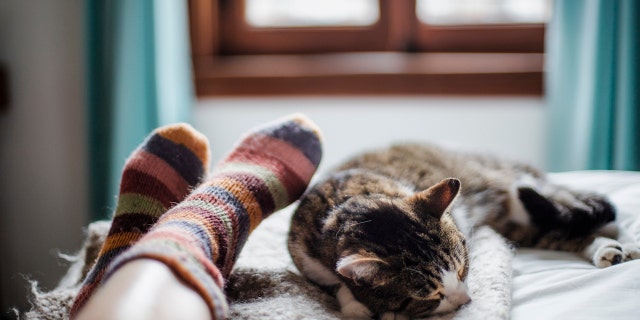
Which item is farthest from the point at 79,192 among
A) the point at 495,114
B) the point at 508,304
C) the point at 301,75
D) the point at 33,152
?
the point at 508,304

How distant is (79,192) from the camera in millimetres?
1812

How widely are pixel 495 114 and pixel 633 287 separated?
119cm

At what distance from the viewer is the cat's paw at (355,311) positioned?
0.76 m

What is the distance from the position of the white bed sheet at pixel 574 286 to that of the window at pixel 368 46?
88cm

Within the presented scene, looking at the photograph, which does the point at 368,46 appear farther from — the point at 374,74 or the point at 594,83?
the point at 594,83

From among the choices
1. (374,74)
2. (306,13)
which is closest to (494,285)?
(374,74)

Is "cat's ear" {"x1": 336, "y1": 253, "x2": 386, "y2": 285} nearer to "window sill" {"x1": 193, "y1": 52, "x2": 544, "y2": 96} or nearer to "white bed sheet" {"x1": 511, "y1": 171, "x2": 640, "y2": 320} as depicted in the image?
"white bed sheet" {"x1": 511, "y1": 171, "x2": 640, "y2": 320}

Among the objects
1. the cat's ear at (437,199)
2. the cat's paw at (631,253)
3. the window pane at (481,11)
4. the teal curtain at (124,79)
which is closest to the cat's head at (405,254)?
the cat's ear at (437,199)

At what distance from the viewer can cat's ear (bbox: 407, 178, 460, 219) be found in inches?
31.4

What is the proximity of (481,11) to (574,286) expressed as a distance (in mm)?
1325

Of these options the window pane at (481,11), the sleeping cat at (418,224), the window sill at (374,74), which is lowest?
the sleeping cat at (418,224)

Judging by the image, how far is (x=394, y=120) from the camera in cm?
190

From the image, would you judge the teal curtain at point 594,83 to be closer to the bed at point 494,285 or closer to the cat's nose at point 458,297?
the bed at point 494,285

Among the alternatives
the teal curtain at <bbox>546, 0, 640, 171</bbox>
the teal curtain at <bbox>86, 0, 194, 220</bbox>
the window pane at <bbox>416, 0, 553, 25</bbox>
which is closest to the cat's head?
the teal curtain at <bbox>546, 0, 640, 171</bbox>
